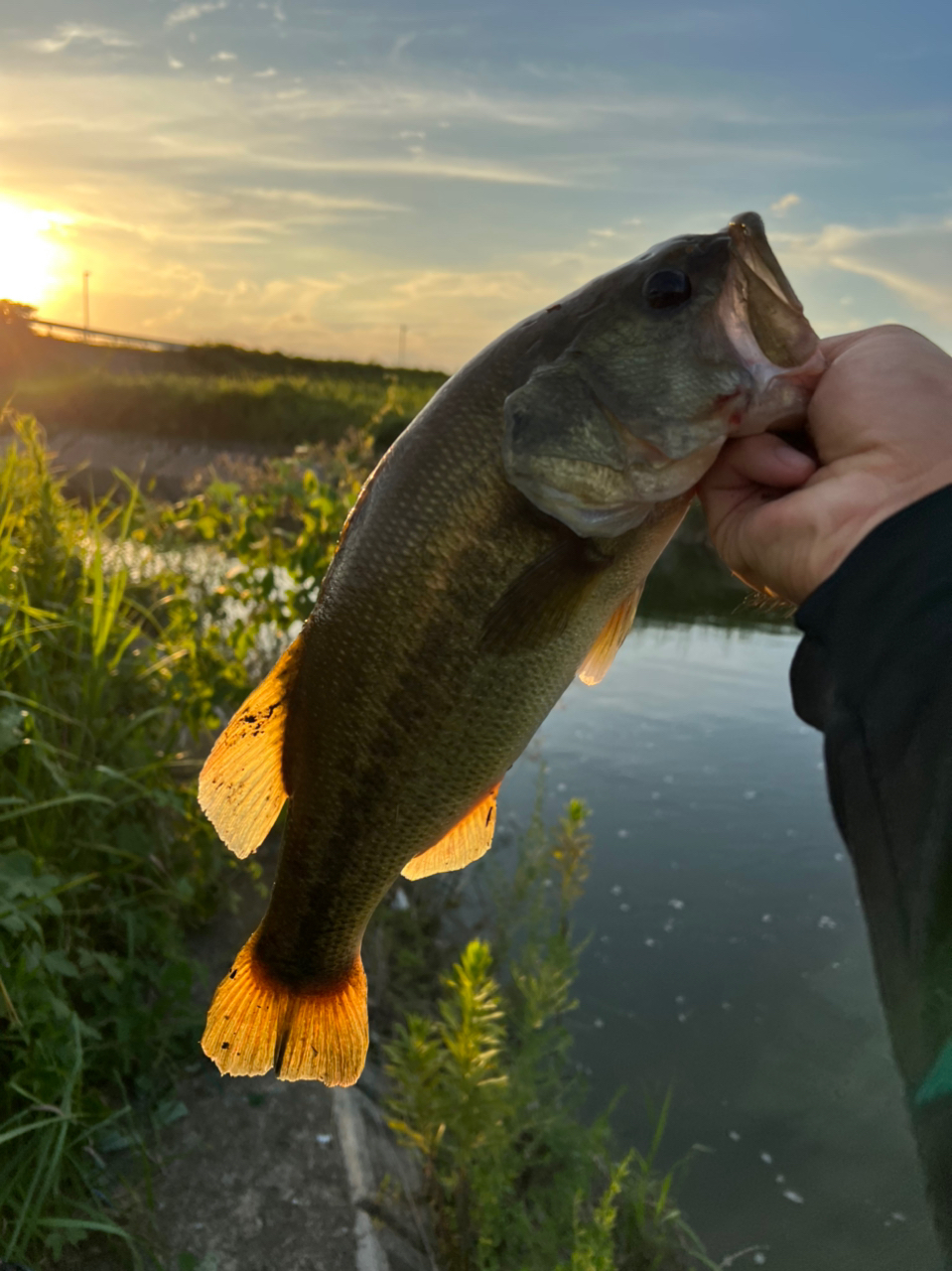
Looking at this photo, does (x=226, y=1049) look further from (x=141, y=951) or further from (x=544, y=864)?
(x=544, y=864)

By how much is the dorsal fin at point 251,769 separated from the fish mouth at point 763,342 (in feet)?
3.01

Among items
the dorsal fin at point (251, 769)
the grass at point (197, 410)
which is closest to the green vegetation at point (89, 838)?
the dorsal fin at point (251, 769)

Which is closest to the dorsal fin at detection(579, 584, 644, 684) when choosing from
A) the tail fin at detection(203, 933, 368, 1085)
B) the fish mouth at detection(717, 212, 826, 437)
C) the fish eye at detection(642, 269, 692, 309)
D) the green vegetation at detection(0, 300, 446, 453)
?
the fish mouth at detection(717, 212, 826, 437)

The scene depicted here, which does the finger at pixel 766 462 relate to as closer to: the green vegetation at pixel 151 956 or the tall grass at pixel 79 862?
the green vegetation at pixel 151 956

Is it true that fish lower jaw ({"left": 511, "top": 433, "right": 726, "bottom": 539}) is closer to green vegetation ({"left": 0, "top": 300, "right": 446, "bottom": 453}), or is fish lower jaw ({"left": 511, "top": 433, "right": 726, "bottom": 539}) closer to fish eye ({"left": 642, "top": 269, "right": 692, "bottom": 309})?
fish eye ({"left": 642, "top": 269, "right": 692, "bottom": 309})

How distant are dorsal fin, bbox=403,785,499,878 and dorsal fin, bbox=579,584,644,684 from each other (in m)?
0.32

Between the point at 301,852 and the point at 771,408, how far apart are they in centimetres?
117

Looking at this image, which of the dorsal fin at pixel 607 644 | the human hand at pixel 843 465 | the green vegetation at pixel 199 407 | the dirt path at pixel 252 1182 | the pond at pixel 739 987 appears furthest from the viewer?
the green vegetation at pixel 199 407

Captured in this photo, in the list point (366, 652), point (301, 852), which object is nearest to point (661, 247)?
point (366, 652)

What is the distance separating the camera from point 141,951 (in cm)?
356

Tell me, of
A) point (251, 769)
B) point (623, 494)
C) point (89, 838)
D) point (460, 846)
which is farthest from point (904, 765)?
point (89, 838)

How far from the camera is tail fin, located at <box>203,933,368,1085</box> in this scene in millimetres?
1806

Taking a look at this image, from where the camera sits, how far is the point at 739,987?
18.7 ft

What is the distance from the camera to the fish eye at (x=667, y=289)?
172 cm
